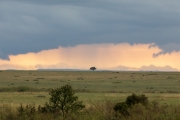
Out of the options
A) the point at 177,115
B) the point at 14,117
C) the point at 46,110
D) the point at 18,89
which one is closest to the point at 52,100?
the point at 46,110

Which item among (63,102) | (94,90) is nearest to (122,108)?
(63,102)

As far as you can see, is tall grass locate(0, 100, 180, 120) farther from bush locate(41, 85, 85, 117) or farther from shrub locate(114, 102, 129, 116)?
bush locate(41, 85, 85, 117)

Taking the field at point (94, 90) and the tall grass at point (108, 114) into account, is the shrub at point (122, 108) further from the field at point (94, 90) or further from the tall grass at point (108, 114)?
the field at point (94, 90)

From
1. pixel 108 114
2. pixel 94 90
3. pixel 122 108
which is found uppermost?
pixel 94 90

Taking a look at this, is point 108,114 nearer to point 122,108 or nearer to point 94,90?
point 122,108

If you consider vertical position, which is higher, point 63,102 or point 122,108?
point 63,102

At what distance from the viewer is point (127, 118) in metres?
20.7

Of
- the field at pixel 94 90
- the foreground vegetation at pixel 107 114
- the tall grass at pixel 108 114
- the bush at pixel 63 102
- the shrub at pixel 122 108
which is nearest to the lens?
the tall grass at pixel 108 114

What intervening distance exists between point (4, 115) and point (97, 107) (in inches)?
170

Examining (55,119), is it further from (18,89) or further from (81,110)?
(18,89)

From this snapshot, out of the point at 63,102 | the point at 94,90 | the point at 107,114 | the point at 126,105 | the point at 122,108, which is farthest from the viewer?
the point at 94,90

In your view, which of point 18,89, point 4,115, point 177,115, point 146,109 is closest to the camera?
point 177,115

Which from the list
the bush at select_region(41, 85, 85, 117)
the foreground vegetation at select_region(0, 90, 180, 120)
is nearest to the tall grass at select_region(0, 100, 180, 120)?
the foreground vegetation at select_region(0, 90, 180, 120)

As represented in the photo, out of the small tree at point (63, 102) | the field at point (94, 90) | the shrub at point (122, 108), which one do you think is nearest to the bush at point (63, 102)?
the small tree at point (63, 102)
